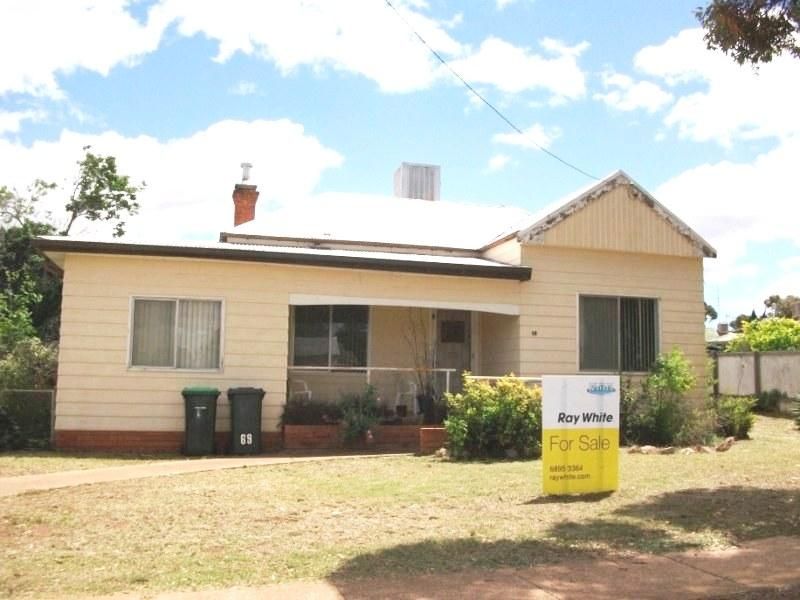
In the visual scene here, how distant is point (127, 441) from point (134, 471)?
251 cm

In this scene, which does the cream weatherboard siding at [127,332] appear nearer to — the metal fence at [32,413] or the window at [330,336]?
the metal fence at [32,413]

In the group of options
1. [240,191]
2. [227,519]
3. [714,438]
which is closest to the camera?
[227,519]

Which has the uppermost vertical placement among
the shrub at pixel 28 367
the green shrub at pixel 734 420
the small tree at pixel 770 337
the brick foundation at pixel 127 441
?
the small tree at pixel 770 337

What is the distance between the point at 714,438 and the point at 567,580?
32.2 feet

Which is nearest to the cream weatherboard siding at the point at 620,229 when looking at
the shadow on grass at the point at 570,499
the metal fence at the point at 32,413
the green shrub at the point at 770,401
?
the shadow on grass at the point at 570,499

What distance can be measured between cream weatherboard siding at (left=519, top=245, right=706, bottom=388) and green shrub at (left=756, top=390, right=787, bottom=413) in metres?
8.05

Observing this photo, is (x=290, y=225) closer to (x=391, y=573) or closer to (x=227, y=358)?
(x=227, y=358)

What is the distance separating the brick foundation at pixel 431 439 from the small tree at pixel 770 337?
69.4 feet

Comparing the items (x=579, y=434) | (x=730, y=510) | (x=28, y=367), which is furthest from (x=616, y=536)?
(x=28, y=367)

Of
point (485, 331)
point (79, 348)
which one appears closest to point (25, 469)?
point (79, 348)

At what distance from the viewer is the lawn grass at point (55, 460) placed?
11.3 meters

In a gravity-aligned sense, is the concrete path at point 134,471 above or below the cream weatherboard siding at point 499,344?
below

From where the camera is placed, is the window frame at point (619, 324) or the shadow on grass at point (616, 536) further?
the window frame at point (619, 324)

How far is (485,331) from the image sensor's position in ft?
57.1
